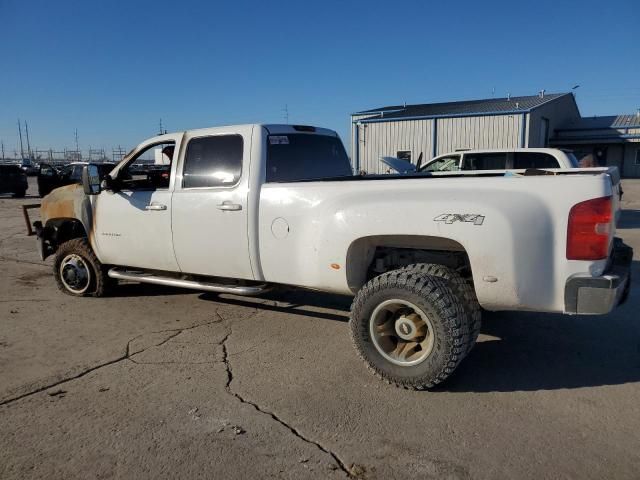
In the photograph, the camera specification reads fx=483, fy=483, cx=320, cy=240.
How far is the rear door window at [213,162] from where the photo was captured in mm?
4508

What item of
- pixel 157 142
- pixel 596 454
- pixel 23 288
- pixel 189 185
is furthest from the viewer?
pixel 23 288

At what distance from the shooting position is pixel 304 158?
4887 millimetres

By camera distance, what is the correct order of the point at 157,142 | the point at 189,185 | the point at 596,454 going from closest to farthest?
the point at 596,454 < the point at 189,185 < the point at 157,142

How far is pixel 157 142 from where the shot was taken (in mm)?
5148

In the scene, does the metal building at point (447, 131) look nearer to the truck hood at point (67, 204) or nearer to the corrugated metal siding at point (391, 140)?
the corrugated metal siding at point (391, 140)

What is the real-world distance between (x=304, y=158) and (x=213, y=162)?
35.5 inches

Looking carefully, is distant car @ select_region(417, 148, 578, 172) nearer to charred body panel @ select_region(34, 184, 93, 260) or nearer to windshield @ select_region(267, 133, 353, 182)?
windshield @ select_region(267, 133, 353, 182)

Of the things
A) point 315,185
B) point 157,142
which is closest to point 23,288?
point 157,142

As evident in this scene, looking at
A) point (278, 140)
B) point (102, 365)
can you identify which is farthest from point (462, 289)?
point (102, 365)

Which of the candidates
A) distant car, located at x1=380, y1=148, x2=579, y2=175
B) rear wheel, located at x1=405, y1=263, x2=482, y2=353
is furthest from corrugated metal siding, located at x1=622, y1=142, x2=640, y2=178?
rear wheel, located at x1=405, y1=263, x2=482, y2=353

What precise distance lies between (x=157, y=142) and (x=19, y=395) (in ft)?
9.06

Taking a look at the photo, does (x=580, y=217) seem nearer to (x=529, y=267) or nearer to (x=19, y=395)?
(x=529, y=267)

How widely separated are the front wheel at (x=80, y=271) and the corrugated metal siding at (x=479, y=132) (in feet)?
71.9

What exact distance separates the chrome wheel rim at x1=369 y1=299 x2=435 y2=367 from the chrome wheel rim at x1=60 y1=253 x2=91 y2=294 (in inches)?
156
